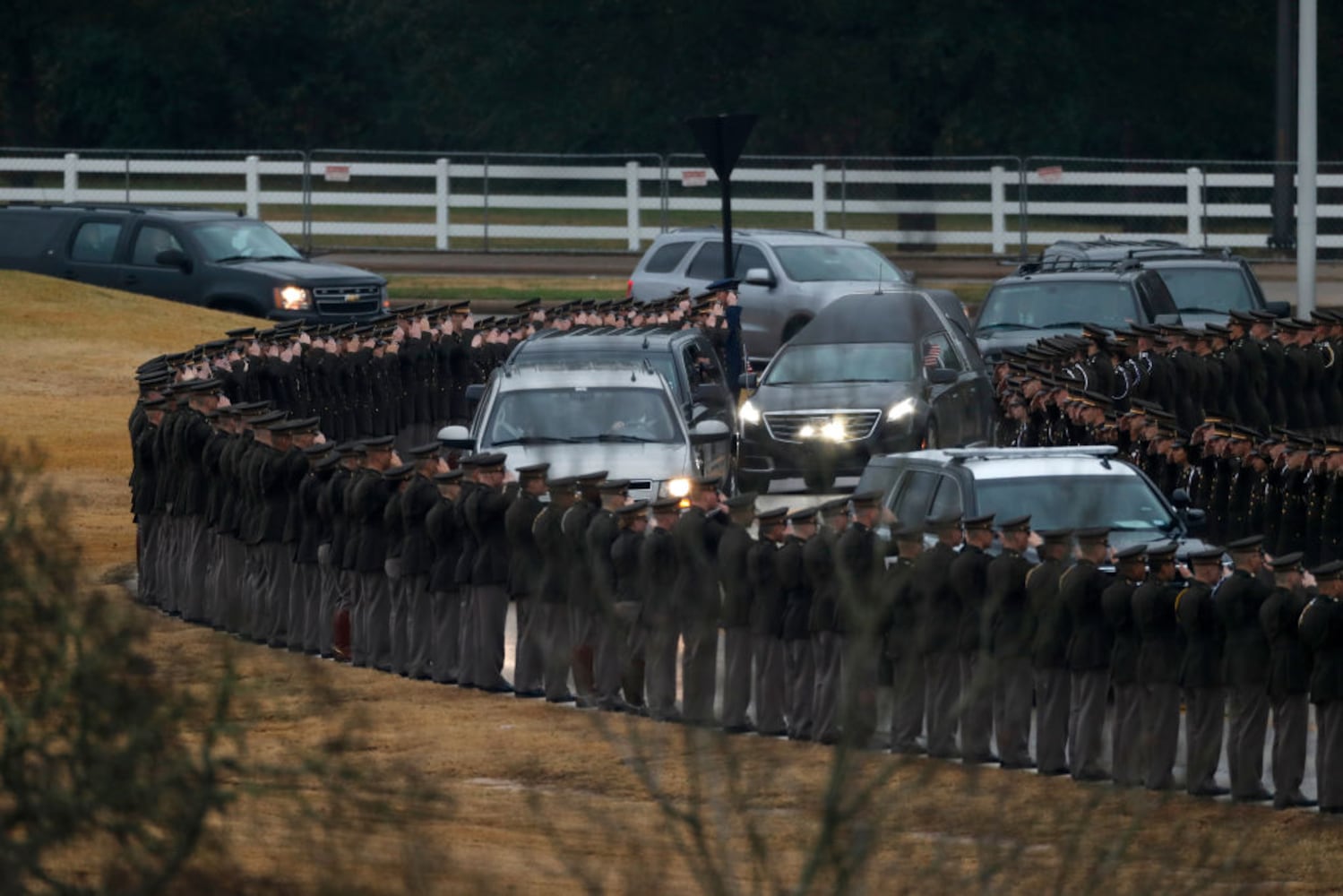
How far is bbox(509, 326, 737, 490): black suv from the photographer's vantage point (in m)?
18.4

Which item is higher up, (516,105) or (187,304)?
(516,105)

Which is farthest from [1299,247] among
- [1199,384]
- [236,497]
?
[236,497]

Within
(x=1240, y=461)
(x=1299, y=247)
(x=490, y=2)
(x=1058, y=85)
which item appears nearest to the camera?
(x=1240, y=461)

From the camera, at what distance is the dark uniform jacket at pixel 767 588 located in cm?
1345

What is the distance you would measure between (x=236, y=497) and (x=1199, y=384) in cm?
928

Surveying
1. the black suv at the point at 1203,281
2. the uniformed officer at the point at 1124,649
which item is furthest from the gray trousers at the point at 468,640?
the black suv at the point at 1203,281

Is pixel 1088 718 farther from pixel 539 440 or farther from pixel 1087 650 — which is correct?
pixel 539 440

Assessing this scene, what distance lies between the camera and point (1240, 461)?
17.4 m

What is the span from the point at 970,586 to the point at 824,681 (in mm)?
1053

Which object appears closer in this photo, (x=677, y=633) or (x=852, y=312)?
(x=677, y=633)

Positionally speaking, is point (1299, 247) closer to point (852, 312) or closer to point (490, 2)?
point (852, 312)

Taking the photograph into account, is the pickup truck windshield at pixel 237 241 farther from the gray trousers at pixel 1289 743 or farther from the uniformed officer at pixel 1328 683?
the uniformed officer at pixel 1328 683

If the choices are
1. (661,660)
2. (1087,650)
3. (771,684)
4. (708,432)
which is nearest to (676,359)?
(708,432)

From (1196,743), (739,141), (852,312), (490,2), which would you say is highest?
(490,2)
